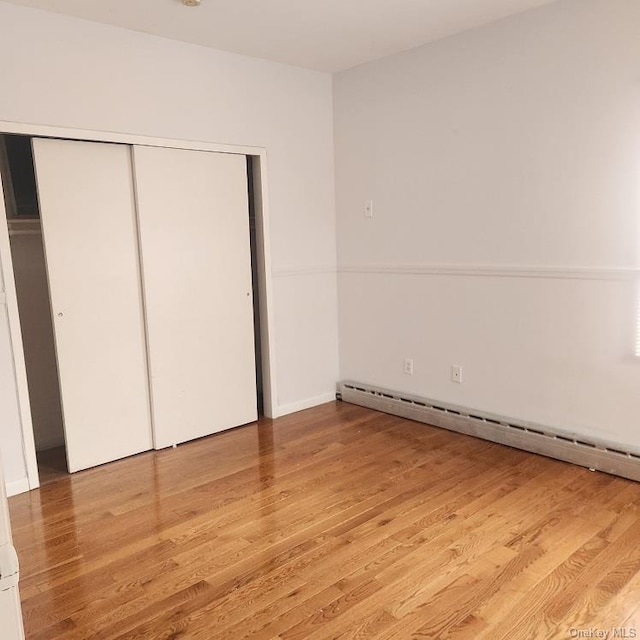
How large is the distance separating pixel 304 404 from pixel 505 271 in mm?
1782

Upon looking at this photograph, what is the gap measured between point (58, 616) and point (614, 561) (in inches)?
81.4

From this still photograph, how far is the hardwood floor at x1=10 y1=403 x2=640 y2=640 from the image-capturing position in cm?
192

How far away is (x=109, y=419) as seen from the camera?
3330mm

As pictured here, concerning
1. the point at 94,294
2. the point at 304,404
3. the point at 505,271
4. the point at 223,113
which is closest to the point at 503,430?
the point at 505,271

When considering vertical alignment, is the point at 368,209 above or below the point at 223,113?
below

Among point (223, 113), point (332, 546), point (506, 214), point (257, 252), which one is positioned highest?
point (223, 113)

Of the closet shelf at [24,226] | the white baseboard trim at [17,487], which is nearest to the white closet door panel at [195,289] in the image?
the closet shelf at [24,226]

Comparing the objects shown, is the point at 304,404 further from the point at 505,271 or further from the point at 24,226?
the point at 24,226

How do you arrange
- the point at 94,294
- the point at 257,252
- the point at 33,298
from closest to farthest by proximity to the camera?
the point at 94,294 → the point at 33,298 → the point at 257,252

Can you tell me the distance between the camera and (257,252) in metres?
3.98

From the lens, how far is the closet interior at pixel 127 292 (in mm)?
3129

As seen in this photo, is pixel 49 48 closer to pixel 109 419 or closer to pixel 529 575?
pixel 109 419

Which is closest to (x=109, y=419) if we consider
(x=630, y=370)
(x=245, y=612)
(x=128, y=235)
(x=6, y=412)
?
(x=6, y=412)

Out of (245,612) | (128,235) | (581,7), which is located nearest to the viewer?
(245,612)
